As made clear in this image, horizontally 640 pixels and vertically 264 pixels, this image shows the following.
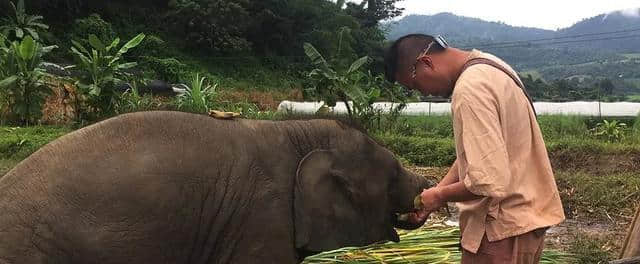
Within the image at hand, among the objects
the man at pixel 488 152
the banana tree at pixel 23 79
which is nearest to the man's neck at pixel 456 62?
the man at pixel 488 152

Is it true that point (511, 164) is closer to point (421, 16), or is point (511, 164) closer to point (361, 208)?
point (361, 208)

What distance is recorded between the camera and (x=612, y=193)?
8.53m

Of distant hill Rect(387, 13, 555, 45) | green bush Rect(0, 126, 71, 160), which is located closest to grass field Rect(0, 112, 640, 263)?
green bush Rect(0, 126, 71, 160)

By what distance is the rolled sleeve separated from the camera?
2652mm

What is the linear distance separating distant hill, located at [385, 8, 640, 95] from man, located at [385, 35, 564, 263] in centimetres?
2074

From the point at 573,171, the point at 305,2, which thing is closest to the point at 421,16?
the point at 305,2

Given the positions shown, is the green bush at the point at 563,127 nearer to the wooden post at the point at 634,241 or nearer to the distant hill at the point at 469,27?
the wooden post at the point at 634,241

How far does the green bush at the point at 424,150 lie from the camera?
12508 millimetres

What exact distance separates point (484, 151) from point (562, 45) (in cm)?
13048

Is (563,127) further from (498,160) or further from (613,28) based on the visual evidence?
(613,28)

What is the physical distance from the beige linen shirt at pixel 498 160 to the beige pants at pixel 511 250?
0.14ft

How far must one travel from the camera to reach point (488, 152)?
8.72 ft

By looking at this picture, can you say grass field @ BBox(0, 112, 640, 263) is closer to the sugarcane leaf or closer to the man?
the man

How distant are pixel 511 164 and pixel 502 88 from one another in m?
0.32
